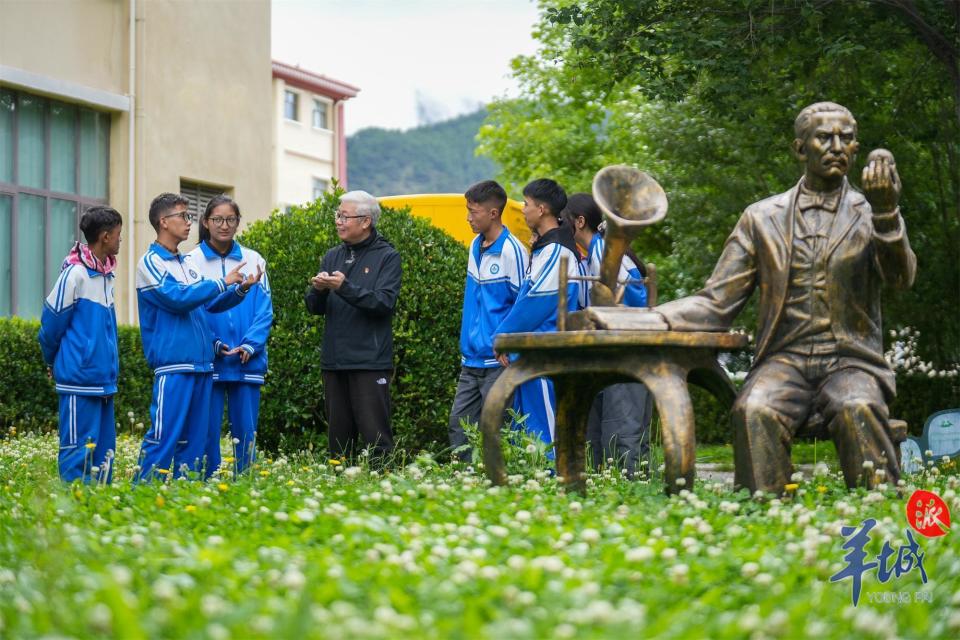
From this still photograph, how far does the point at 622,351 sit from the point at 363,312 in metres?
3.11

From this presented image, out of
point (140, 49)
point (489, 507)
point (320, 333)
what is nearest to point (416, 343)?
point (320, 333)

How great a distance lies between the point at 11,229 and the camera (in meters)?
17.4

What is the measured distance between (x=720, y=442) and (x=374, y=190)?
79994 mm

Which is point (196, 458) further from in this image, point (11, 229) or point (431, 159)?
point (431, 159)

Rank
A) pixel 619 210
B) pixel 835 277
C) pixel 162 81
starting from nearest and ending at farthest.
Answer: pixel 835 277
pixel 619 210
pixel 162 81

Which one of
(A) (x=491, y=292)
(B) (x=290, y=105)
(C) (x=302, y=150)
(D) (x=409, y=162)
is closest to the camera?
(A) (x=491, y=292)

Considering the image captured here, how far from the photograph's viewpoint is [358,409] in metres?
8.65

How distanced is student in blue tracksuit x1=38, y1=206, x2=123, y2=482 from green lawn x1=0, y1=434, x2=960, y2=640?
1.85m

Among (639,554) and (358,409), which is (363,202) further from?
(639,554)

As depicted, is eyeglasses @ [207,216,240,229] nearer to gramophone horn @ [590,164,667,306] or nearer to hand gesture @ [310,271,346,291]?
hand gesture @ [310,271,346,291]

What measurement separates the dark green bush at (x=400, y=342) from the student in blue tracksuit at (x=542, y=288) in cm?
219

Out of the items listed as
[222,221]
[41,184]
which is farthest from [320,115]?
[222,221]

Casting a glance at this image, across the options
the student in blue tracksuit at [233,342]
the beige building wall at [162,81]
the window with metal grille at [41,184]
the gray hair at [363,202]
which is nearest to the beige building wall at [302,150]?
the beige building wall at [162,81]

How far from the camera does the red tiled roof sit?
1671 inches
